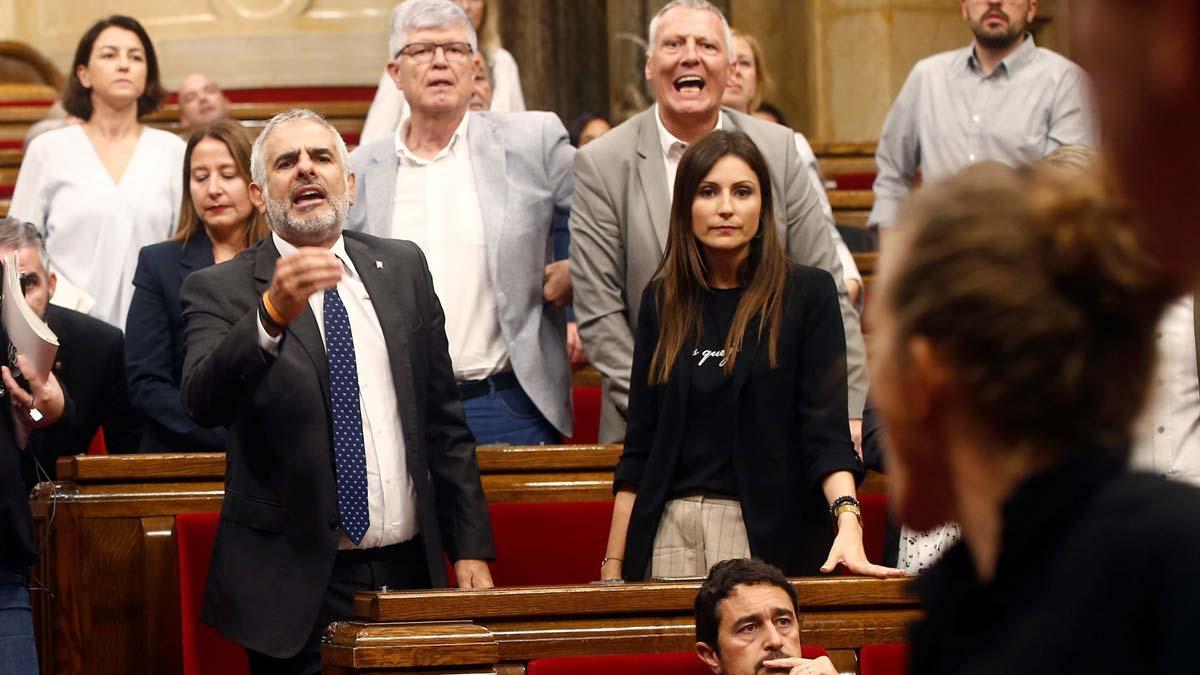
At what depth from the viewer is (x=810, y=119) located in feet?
27.9

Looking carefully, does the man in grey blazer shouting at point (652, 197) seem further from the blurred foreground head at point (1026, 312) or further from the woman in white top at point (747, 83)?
the blurred foreground head at point (1026, 312)

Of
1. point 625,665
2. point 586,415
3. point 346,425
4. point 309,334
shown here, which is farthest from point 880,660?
point 586,415

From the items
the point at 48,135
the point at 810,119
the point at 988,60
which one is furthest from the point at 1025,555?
the point at 810,119

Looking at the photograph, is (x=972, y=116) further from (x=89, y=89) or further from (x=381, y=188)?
(x=89, y=89)

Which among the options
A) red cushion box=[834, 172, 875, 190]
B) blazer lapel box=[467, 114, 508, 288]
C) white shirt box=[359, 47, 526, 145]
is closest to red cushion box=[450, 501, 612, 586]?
blazer lapel box=[467, 114, 508, 288]

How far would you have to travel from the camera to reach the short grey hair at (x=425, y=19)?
409 centimetres

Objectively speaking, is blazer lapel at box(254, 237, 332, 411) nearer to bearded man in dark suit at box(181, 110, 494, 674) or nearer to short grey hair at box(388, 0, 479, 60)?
bearded man in dark suit at box(181, 110, 494, 674)

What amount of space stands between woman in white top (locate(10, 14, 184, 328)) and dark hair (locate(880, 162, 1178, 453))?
3.72m

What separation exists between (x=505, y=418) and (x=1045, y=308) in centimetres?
303

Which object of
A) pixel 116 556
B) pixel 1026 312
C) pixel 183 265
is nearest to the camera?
pixel 1026 312

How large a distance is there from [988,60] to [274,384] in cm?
311

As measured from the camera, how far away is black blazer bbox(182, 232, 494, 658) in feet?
9.21

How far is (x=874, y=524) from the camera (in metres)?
3.63

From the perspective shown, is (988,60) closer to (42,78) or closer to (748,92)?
(748,92)
